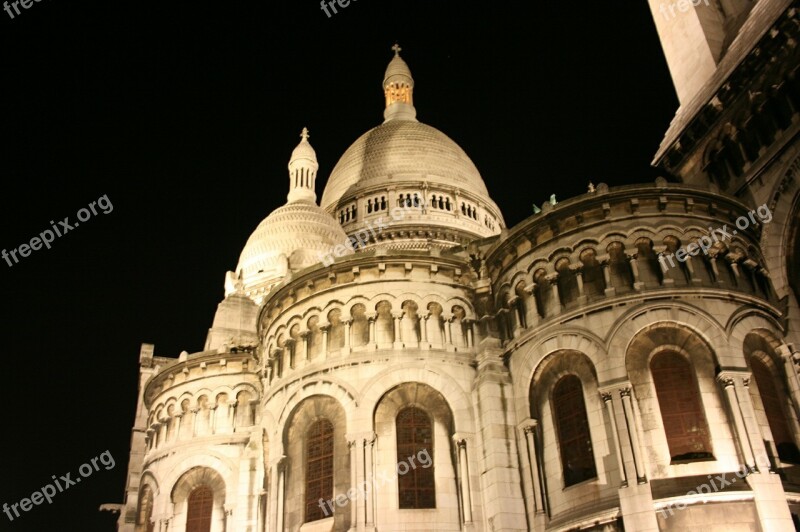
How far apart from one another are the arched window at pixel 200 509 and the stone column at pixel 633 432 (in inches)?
814

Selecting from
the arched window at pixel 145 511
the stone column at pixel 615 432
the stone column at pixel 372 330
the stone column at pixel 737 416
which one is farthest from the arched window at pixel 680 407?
the arched window at pixel 145 511

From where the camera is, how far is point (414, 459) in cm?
2750

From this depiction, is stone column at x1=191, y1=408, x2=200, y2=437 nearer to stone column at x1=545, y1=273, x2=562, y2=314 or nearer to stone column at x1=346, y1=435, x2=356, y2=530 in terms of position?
stone column at x1=346, y1=435, x2=356, y2=530

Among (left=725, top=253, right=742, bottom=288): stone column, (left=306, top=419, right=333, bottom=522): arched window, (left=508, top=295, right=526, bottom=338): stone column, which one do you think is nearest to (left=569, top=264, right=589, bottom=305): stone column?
(left=508, top=295, right=526, bottom=338): stone column

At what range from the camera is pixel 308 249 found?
50.9 meters

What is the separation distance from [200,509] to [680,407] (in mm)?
22543

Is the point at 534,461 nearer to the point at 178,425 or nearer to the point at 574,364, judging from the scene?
the point at 574,364

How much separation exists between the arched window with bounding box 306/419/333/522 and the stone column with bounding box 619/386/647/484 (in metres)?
10.6

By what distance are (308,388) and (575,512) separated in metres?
10.7

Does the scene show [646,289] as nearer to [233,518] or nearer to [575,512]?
[575,512]

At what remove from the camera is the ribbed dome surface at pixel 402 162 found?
59875 mm

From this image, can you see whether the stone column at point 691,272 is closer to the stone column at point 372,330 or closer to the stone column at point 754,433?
the stone column at point 754,433

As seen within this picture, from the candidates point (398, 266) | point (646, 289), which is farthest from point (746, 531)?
point (398, 266)

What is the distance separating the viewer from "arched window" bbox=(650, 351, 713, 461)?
2331 cm
